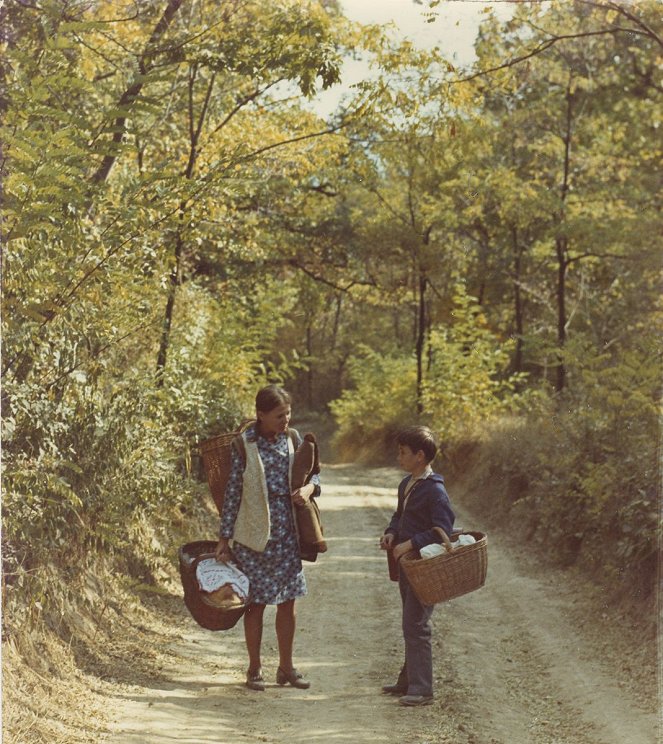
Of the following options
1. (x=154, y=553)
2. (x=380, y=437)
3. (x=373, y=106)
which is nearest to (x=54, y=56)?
(x=373, y=106)

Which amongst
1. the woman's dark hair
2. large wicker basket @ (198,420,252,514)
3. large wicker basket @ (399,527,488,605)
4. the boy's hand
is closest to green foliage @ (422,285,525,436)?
large wicker basket @ (198,420,252,514)

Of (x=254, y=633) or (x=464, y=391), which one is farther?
(x=464, y=391)

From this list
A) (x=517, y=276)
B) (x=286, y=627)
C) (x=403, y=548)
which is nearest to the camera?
(x=403, y=548)

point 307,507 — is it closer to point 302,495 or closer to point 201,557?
point 302,495

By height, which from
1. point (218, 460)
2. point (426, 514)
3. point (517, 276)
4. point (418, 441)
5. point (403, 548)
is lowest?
point (403, 548)

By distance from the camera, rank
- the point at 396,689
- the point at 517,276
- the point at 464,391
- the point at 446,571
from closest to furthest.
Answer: the point at 446,571
the point at 396,689
the point at 464,391
the point at 517,276

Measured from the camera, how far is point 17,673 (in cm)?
552

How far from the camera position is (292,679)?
657cm

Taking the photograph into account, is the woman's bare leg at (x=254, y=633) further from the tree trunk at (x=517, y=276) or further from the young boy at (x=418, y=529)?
the tree trunk at (x=517, y=276)

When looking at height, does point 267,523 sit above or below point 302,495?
below

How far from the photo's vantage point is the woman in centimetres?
631

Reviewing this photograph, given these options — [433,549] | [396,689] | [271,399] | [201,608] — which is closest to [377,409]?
[396,689]

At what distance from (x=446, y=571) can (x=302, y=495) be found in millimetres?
1118

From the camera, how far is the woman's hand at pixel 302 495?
6.32 meters
